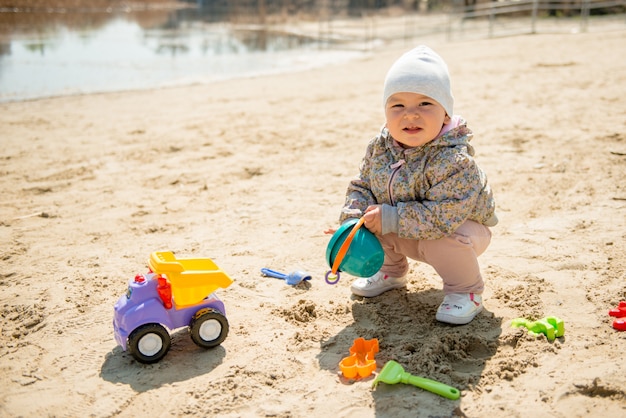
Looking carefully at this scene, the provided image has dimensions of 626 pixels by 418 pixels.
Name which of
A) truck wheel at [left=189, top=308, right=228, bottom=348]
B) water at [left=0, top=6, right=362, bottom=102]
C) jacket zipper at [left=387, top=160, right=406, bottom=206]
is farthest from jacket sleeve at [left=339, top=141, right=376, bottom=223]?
water at [left=0, top=6, right=362, bottom=102]

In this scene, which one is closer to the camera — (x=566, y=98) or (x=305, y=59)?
(x=566, y=98)

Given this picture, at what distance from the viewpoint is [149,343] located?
2.53m

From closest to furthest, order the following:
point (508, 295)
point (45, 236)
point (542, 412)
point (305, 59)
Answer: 1. point (542, 412)
2. point (508, 295)
3. point (45, 236)
4. point (305, 59)

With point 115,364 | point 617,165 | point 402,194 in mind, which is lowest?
point 115,364

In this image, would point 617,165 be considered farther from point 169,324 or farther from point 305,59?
point 305,59

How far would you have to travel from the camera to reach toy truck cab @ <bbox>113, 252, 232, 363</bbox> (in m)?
2.51

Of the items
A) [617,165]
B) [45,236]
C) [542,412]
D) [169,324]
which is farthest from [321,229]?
[617,165]

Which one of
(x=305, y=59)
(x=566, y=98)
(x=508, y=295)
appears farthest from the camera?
(x=305, y=59)

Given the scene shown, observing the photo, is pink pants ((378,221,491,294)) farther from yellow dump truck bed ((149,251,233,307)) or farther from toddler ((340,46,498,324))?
yellow dump truck bed ((149,251,233,307))

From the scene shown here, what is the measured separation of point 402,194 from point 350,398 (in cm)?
100

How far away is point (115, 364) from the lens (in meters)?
2.58

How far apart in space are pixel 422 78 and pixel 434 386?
1318 millimetres

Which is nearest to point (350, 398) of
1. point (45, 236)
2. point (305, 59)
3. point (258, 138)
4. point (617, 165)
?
point (45, 236)

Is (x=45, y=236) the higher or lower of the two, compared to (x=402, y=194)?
lower
